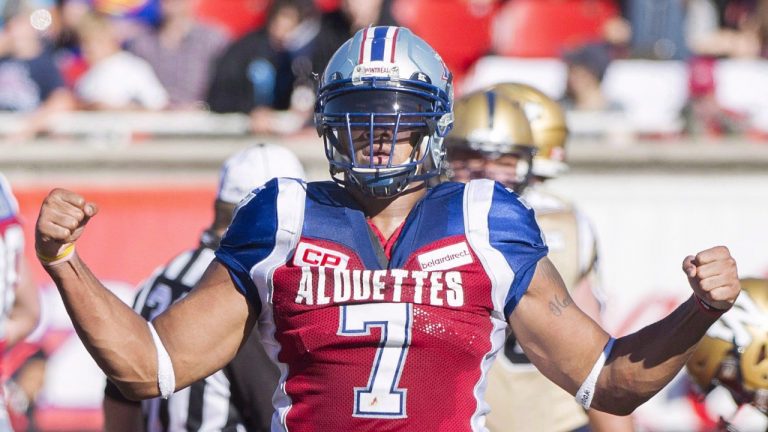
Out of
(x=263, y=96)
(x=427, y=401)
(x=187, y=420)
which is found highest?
(x=263, y=96)

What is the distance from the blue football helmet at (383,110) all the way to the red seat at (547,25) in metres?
6.33

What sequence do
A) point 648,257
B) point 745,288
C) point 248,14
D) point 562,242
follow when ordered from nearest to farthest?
point 745,288, point 562,242, point 648,257, point 248,14

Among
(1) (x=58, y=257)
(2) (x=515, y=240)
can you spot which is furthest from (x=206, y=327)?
(2) (x=515, y=240)

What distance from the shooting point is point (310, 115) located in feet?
26.6

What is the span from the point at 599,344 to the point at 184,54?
6255 millimetres

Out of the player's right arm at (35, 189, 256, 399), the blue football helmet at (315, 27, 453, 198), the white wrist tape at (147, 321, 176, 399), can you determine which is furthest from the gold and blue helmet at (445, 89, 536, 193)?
the white wrist tape at (147, 321, 176, 399)

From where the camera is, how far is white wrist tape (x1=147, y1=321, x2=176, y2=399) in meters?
3.19

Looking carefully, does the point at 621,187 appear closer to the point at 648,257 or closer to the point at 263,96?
the point at 648,257

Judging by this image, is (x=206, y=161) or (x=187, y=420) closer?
(x=187, y=420)

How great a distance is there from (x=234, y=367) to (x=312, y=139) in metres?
3.63

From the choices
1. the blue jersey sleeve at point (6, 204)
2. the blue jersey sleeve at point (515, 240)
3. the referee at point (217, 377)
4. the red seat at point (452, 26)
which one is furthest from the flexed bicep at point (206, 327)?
the red seat at point (452, 26)

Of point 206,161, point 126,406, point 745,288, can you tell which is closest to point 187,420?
point 126,406

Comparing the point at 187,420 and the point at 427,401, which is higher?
the point at 427,401

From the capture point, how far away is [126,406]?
4367 millimetres
